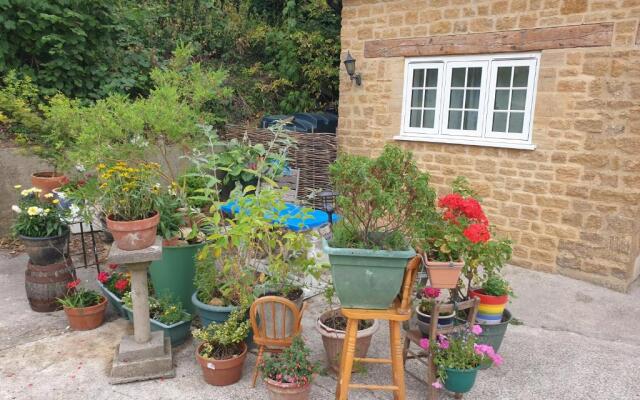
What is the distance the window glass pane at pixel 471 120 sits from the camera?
5.60 m

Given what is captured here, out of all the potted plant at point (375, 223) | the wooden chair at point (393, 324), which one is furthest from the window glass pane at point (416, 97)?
the wooden chair at point (393, 324)

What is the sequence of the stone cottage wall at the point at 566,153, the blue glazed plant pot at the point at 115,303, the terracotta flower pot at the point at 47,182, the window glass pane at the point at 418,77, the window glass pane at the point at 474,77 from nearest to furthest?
1. the blue glazed plant pot at the point at 115,303
2. the stone cottage wall at the point at 566,153
3. the terracotta flower pot at the point at 47,182
4. the window glass pane at the point at 474,77
5. the window glass pane at the point at 418,77

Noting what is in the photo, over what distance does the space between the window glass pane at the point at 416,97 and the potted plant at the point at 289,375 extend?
13.6 ft

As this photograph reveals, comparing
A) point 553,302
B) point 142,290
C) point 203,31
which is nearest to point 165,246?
point 142,290

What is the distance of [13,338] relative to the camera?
11.9 ft

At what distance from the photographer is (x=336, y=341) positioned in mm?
3053

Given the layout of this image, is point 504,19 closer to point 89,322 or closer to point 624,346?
point 624,346

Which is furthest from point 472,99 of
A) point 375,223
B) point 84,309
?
point 84,309

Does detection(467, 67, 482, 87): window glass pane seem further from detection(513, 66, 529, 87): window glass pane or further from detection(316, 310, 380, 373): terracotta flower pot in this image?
detection(316, 310, 380, 373): terracotta flower pot

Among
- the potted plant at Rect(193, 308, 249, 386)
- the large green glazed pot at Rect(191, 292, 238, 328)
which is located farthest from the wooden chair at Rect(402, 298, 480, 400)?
the large green glazed pot at Rect(191, 292, 238, 328)

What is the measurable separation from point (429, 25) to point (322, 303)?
3.68m

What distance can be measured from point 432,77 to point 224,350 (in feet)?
14.3

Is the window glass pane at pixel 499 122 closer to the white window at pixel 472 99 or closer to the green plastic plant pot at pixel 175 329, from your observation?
the white window at pixel 472 99

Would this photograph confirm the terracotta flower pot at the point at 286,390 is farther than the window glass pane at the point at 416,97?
No
